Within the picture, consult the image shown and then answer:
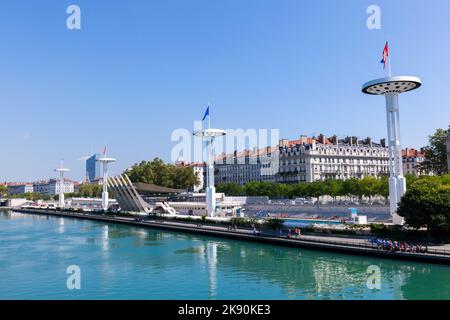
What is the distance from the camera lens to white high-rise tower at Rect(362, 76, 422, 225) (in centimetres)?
4462

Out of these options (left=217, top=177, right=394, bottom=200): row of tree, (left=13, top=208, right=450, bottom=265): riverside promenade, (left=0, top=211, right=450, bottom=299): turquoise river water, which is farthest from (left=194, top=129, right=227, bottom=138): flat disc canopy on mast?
(left=0, top=211, right=450, bottom=299): turquoise river water

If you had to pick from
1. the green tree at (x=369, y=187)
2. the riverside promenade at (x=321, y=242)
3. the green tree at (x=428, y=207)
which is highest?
the green tree at (x=369, y=187)

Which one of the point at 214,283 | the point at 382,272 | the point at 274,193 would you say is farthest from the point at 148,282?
the point at 274,193

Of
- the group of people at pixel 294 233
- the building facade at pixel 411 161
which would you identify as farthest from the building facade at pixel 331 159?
the group of people at pixel 294 233

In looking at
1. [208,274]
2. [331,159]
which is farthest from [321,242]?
[331,159]

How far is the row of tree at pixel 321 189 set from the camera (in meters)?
72.3

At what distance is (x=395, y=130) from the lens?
47.4 metres

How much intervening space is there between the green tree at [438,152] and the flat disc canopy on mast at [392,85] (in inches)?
1667

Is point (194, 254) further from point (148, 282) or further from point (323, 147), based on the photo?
point (323, 147)

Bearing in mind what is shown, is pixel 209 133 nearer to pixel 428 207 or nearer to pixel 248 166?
pixel 428 207

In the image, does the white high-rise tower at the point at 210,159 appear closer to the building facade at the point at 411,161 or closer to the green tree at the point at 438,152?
the green tree at the point at 438,152

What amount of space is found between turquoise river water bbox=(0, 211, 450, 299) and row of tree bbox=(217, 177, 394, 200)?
Result: 116 ft

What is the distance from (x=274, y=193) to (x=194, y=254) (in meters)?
54.7

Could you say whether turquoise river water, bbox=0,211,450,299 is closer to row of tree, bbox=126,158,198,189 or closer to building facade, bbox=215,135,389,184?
building facade, bbox=215,135,389,184
